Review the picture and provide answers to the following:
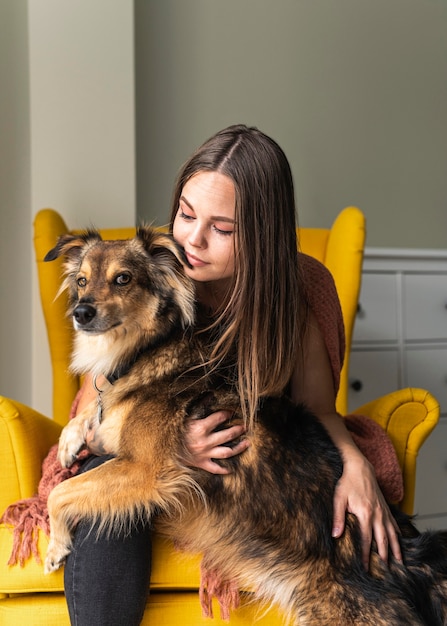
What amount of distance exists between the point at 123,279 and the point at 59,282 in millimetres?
1043

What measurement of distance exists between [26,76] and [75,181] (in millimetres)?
553

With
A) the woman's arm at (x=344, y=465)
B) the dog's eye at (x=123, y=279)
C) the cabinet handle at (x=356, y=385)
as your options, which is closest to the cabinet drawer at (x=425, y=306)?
the cabinet handle at (x=356, y=385)

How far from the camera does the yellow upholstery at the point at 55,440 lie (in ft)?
5.08

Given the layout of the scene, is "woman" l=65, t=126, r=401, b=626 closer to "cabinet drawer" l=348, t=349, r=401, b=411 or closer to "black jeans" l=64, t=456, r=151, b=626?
"black jeans" l=64, t=456, r=151, b=626

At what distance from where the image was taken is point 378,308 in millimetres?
3168

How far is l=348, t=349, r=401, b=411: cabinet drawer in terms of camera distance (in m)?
3.15

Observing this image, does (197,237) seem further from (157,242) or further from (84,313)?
(84,313)

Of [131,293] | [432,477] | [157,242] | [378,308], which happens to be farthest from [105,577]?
[432,477]

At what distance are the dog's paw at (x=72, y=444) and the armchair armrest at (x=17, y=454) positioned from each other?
0.43 feet

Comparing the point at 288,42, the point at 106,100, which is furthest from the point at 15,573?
the point at 288,42

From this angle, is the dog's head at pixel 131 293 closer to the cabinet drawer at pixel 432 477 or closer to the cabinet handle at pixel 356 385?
the cabinet handle at pixel 356 385

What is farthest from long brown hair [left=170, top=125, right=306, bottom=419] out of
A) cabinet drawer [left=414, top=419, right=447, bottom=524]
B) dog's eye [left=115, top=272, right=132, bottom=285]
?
cabinet drawer [left=414, top=419, right=447, bottom=524]

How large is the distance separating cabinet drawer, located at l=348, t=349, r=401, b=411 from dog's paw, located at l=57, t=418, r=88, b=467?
1.68m

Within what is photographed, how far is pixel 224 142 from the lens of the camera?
1.63 metres
